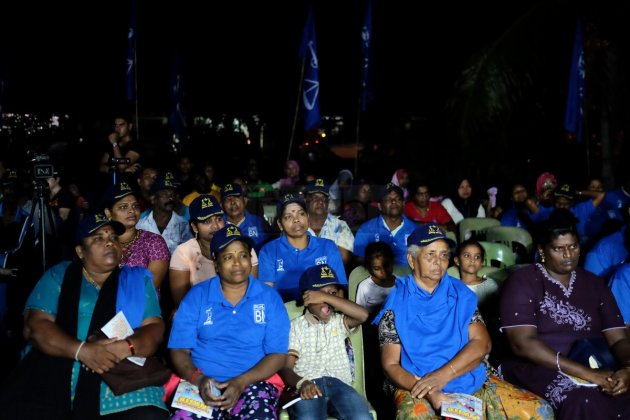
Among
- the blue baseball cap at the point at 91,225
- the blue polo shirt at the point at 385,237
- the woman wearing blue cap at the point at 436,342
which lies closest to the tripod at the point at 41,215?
the blue baseball cap at the point at 91,225

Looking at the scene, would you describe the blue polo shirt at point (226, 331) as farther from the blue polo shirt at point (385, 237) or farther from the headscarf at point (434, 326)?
the blue polo shirt at point (385, 237)

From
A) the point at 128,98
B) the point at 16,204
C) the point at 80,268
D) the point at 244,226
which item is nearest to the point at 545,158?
the point at 128,98

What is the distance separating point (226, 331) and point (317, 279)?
28.9 inches

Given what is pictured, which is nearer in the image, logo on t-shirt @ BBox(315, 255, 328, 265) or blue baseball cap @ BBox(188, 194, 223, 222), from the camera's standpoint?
blue baseball cap @ BBox(188, 194, 223, 222)

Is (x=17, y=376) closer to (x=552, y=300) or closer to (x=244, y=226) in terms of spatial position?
(x=244, y=226)

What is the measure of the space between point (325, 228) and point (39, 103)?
44.5ft

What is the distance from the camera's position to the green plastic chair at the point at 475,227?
837 cm

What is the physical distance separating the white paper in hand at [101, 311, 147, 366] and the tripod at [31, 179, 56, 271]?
236cm

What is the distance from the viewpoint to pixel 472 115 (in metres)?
10.6

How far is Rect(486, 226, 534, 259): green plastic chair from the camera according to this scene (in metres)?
7.49

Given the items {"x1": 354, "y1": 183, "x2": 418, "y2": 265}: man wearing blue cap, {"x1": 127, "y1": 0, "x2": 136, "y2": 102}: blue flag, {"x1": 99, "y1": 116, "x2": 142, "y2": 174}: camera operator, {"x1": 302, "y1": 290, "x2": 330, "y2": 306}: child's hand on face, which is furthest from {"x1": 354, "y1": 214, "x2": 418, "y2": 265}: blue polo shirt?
{"x1": 127, "y1": 0, "x2": 136, "y2": 102}: blue flag

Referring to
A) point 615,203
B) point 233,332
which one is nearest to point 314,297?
point 233,332

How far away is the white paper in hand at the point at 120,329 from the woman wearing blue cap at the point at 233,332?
0.30 meters

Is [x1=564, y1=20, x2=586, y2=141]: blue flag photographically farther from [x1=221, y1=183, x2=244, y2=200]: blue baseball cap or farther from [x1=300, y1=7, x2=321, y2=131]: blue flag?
[x1=221, y1=183, x2=244, y2=200]: blue baseball cap
